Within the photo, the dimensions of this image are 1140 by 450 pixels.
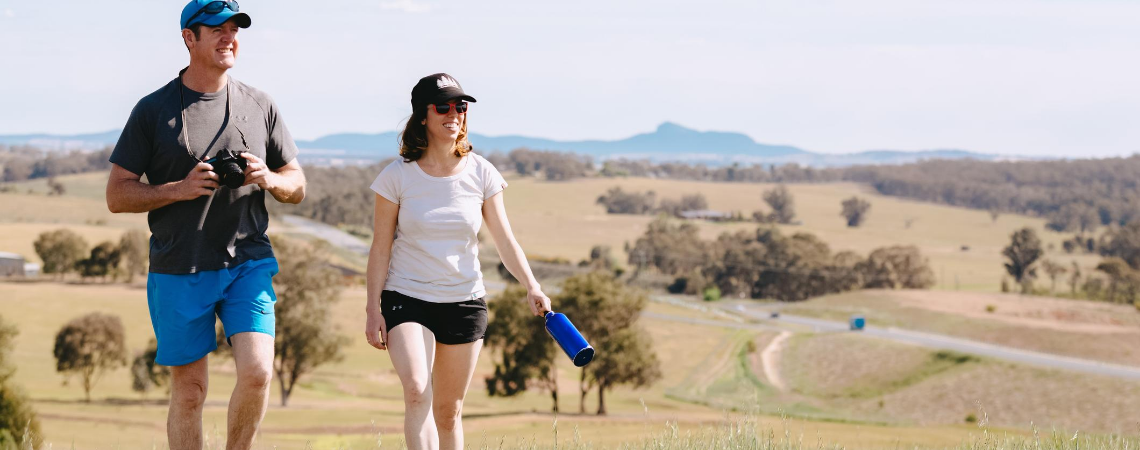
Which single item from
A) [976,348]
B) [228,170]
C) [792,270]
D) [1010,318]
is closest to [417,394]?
[228,170]

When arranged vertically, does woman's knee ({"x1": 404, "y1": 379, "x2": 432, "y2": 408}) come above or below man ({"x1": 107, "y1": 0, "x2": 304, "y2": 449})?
below

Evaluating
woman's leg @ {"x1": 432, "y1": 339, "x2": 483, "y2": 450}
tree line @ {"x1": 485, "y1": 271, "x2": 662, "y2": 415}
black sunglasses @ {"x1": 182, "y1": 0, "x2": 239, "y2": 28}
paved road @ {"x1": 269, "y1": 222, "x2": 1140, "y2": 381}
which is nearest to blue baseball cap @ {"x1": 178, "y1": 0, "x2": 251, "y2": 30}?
black sunglasses @ {"x1": 182, "y1": 0, "x2": 239, "y2": 28}

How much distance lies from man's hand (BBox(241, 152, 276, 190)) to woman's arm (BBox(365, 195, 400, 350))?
0.56 m

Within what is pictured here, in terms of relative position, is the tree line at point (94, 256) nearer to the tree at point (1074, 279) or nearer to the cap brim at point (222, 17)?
the tree at point (1074, 279)

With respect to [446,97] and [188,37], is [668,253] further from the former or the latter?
[188,37]

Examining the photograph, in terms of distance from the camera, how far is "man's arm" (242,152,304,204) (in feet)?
16.8

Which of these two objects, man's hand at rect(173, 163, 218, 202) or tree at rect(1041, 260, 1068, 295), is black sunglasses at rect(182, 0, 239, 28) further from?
tree at rect(1041, 260, 1068, 295)

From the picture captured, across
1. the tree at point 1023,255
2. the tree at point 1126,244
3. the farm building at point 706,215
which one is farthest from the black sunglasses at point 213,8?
the farm building at point 706,215

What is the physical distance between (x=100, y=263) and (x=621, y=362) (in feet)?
198

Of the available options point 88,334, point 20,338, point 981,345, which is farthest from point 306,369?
point 981,345

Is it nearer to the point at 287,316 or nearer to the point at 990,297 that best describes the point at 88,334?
the point at 287,316

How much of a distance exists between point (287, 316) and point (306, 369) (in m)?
3.80

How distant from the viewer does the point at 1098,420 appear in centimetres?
5078

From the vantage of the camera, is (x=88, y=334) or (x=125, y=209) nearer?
(x=125, y=209)
